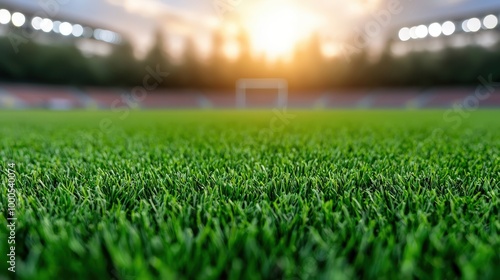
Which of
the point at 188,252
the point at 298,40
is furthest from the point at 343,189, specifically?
the point at 298,40

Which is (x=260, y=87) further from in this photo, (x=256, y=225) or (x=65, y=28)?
(x=256, y=225)

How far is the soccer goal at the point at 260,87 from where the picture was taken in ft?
115

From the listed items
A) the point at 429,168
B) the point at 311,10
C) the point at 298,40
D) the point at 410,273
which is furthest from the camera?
the point at 298,40

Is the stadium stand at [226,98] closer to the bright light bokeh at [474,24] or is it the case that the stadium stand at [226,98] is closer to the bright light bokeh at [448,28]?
the bright light bokeh at [448,28]

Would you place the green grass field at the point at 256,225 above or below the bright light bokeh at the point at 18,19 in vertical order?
below

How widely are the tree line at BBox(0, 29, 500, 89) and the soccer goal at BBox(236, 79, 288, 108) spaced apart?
27.4 inches

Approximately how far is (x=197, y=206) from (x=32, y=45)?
35446 mm

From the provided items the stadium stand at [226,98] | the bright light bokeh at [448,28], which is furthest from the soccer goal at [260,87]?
the bright light bokeh at [448,28]

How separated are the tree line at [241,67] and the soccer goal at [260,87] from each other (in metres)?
0.70

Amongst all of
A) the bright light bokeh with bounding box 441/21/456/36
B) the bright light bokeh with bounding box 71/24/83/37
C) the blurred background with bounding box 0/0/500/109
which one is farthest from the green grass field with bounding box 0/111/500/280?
the bright light bokeh with bounding box 71/24/83/37

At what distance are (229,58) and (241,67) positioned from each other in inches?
59.8

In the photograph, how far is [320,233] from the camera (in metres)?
0.81

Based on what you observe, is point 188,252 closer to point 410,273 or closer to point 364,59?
point 410,273

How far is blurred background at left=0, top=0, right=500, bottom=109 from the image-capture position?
30109 millimetres
